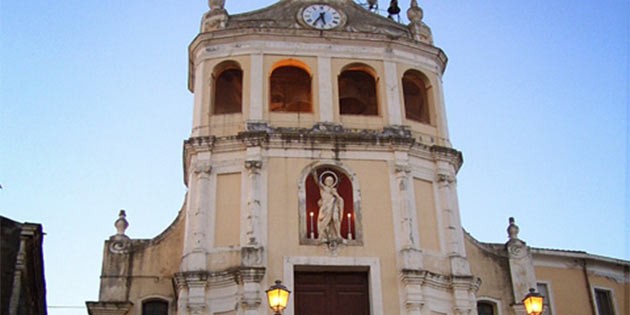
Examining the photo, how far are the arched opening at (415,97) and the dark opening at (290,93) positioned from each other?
12.5ft

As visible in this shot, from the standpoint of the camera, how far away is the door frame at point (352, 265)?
23.8m

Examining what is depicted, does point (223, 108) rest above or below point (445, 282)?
above

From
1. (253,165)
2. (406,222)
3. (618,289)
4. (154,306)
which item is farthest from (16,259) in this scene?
(618,289)

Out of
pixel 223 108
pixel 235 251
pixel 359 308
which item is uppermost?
pixel 223 108

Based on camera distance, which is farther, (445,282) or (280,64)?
(280,64)

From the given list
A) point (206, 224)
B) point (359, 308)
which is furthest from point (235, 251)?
point (359, 308)

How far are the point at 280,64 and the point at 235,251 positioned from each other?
7.05 m

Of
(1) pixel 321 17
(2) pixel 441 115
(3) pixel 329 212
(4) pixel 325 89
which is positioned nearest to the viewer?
(3) pixel 329 212

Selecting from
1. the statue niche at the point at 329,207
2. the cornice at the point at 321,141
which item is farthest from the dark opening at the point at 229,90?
the statue niche at the point at 329,207

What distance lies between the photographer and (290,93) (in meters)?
A: 32.3

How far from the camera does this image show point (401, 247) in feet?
80.9

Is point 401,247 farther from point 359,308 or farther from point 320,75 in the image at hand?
point 320,75

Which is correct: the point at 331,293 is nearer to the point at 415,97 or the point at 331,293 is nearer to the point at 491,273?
the point at 491,273

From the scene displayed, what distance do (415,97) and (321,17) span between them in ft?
14.7
